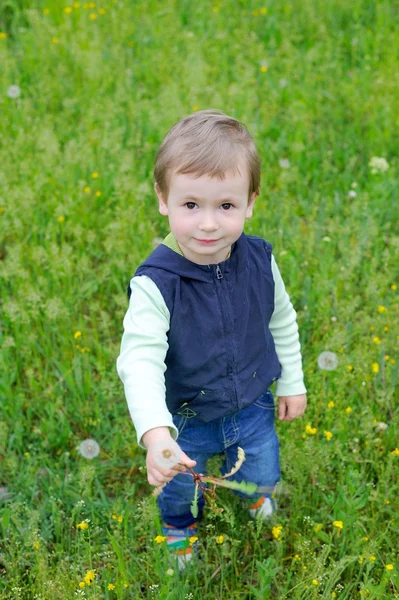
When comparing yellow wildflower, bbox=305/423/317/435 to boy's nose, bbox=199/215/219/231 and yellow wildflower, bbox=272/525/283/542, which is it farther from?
boy's nose, bbox=199/215/219/231

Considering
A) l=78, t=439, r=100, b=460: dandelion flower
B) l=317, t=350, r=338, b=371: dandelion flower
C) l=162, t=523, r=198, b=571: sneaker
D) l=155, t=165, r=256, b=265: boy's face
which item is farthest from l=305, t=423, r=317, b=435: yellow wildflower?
l=155, t=165, r=256, b=265: boy's face

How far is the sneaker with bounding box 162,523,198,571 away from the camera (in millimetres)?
2179

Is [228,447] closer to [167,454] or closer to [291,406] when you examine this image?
→ [291,406]

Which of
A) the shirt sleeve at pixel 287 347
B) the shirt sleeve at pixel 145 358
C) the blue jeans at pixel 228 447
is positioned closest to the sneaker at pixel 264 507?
the blue jeans at pixel 228 447

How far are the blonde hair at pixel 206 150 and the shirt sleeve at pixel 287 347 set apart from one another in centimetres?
44

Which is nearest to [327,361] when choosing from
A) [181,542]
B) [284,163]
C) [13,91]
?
[181,542]

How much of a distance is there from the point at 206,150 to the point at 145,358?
0.50m

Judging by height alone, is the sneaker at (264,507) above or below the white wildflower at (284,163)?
below

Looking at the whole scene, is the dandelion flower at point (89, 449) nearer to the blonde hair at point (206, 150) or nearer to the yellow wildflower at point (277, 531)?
the yellow wildflower at point (277, 531)

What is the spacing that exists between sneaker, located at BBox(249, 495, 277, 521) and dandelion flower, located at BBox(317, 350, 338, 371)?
52 centimetres

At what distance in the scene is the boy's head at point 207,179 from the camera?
5.66 ft

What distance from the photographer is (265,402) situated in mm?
2211

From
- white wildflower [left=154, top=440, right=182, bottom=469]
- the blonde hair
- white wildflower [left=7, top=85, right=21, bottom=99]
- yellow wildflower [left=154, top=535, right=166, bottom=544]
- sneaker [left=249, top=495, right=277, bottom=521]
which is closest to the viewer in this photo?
white wildflower [left=154, top=440, right=182, bottom=469]

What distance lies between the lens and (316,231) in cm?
332
